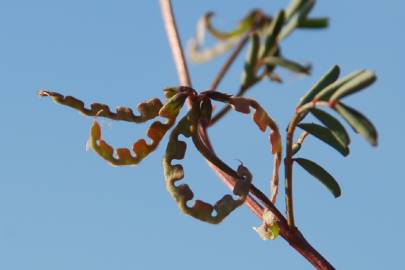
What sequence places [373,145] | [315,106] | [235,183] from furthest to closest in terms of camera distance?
[235,183]
[315,106]
[373,145]

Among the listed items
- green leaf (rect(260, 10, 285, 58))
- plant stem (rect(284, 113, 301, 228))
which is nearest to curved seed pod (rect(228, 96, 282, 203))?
plant stem (rect(284, 113, 301, 228))

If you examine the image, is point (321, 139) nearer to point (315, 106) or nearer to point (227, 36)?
point (315, 106)

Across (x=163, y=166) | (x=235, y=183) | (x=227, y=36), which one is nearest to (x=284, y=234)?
(x=235, y=183)

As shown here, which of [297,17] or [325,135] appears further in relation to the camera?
[325,135]

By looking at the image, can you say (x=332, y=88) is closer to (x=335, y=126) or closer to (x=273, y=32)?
(x=335, y=126)

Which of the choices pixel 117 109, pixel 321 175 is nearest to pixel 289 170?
pixel 321 175

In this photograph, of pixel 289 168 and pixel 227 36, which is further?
pixel 289 168

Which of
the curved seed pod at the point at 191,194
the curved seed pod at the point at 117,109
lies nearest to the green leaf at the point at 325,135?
the curved seed pod at the point at 191,194
